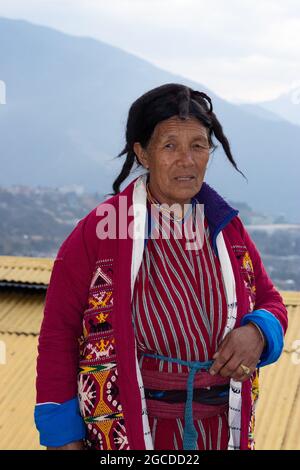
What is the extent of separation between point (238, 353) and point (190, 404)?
0.63 ft

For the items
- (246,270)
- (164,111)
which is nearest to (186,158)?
(164,111)

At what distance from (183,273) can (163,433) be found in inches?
17.8

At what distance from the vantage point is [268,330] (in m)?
1.63

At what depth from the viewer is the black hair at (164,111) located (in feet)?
5.27

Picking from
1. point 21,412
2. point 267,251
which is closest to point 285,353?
point 21,412

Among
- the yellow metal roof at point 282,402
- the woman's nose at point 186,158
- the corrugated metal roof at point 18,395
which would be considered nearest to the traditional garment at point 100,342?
the woman's nose at point 186,158

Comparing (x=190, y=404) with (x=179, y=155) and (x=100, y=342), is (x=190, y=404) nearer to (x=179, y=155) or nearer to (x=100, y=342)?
(x=100, y=342)

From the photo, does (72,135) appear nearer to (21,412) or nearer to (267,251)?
(267,251)

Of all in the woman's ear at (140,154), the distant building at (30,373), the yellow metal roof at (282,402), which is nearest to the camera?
the woman's ear at (140,154)

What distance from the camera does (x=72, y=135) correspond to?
19838 centimetres

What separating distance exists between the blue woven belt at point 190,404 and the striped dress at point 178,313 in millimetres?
13

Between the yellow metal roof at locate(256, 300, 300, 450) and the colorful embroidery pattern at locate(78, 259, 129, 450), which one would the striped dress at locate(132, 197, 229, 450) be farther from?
the yellow metal roof at locate(256, 300, 300, 450)

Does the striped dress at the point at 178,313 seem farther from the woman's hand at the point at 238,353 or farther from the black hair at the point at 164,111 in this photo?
the black hair at the point at 164,111

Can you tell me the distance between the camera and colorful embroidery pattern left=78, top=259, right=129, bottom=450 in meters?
1.58
